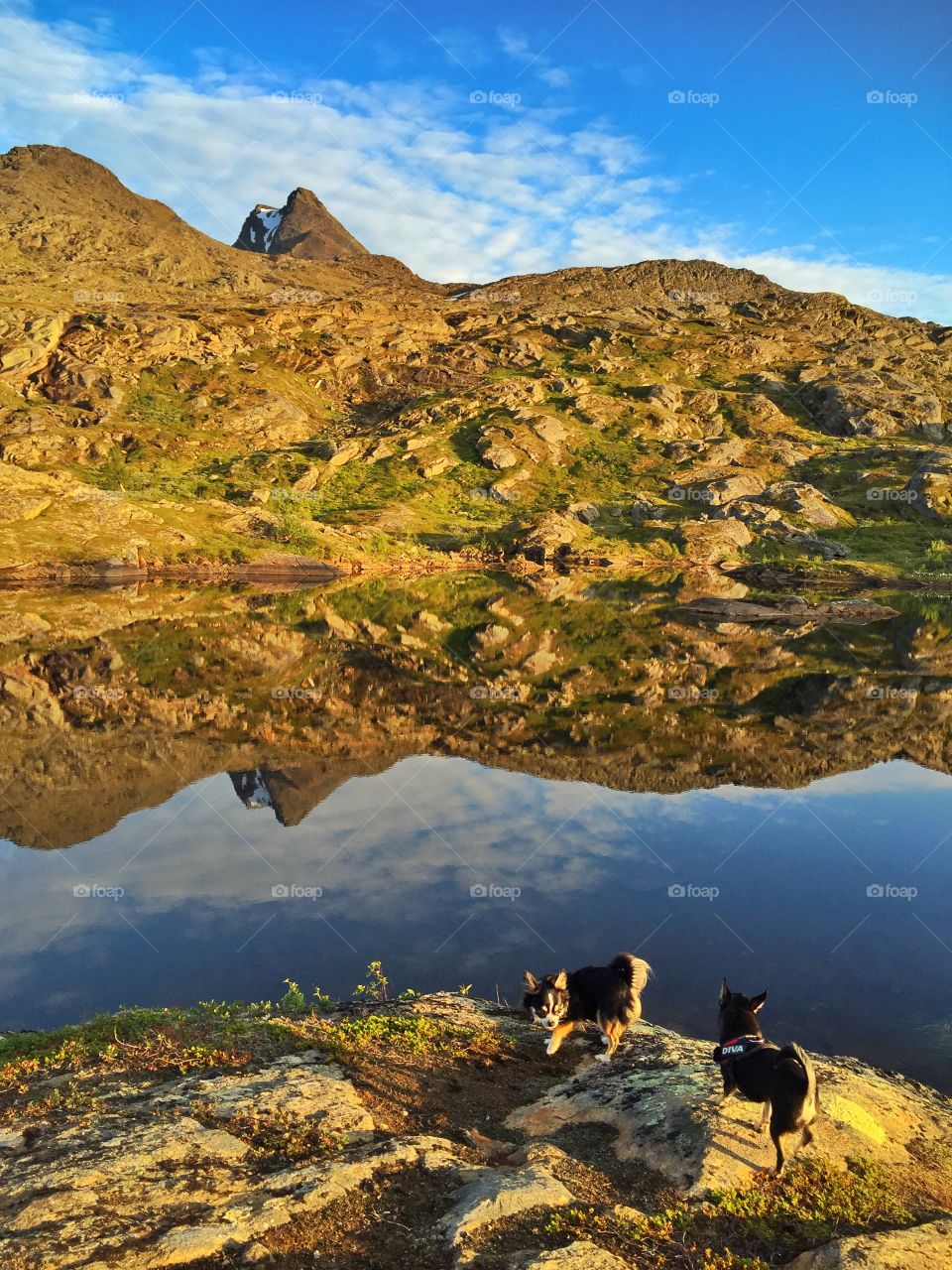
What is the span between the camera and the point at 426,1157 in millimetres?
→ 8328

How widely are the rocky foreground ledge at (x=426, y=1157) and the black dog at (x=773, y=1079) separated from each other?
363mm

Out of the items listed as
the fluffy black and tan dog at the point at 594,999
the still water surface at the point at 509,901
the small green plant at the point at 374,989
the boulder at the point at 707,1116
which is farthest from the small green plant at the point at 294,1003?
the boulder at the point at 707,1116

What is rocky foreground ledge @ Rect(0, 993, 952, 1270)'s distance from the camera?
22.4 ft

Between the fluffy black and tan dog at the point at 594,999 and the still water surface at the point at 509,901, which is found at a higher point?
the fluffy black and tan dog at the point at 594,999

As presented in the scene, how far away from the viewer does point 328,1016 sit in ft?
42.4

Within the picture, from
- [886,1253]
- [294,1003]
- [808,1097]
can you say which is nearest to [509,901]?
[294,1003]

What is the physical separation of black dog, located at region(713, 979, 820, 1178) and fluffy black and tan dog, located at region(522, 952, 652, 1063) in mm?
1739

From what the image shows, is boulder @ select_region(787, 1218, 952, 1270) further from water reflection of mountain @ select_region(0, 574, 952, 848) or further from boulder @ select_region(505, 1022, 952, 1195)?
water reflection of mountain @ select_region(0, 574, 952, 848)

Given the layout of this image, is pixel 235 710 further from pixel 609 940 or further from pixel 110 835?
pixel 609 940

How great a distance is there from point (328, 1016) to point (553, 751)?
19.5m

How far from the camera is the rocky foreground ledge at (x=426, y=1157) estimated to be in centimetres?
684

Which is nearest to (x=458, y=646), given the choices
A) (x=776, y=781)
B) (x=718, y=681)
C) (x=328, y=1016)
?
(x=718, y=681)

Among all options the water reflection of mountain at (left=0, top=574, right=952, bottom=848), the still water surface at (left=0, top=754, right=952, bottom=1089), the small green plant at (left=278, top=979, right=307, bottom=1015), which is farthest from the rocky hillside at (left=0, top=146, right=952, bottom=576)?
the small green plant at (left=278, top=979, right=307, bottom=1015)

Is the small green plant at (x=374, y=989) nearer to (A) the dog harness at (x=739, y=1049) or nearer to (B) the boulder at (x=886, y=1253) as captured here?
(A) the dog harness at (x=739, y=1049)
